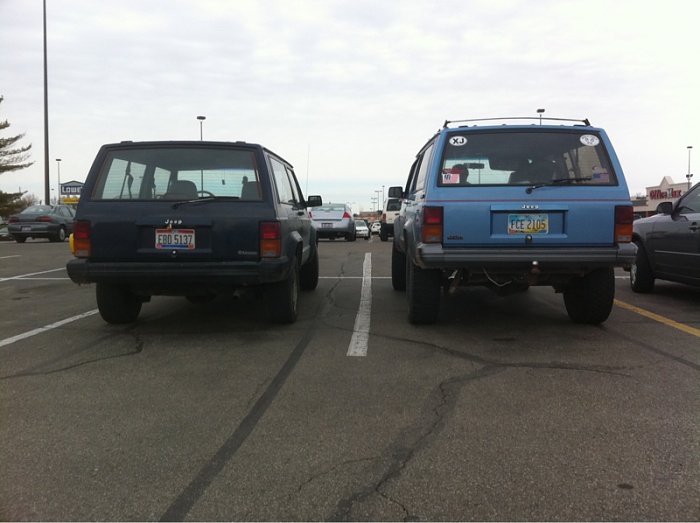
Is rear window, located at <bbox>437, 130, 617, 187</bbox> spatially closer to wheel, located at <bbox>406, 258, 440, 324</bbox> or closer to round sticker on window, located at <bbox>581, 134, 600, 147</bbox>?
round sticker on window, located at <bbox>581, 134, 600, 147</bbox>

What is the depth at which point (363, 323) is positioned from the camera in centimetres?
595

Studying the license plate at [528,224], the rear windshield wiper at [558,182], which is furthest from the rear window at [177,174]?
the rear windshield wiper at [558,182]

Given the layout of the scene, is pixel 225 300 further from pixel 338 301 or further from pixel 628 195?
pixel 628 195

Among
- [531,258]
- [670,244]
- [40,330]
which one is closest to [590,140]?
[531,258]

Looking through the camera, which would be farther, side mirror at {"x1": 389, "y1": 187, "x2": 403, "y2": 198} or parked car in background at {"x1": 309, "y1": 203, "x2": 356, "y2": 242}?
parked car in background at {"x1": 309, "y1": 203, "x2": 356, "y2": 242}

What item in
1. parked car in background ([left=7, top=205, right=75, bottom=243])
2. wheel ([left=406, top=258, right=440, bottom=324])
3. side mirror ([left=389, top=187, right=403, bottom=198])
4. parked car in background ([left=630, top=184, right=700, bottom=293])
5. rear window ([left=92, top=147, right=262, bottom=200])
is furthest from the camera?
parked car in background ([left=7, top=205, right=75, bottom=243])

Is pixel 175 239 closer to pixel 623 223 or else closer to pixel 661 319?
pixel 623 223

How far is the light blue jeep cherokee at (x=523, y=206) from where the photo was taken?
4934 mm

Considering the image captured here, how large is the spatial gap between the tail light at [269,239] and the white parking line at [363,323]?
1043mm

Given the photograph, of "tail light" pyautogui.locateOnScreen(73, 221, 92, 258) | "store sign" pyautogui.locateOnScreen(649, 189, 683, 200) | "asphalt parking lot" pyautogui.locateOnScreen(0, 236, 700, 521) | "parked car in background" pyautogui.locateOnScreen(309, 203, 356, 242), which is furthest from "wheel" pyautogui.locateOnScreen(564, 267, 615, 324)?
"store sign" pyautogui.locateOnScreen(649, 189, 683, 200)

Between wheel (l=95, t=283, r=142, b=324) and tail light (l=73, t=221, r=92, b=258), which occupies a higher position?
tail light (l=73, t=221, r=92, b=258)

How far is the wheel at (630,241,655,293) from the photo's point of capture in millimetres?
7812

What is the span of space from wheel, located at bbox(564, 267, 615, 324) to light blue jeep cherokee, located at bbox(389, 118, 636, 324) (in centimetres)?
32

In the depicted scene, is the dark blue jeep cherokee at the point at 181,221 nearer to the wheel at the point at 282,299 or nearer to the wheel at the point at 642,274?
the wheel at the point at 282,299
